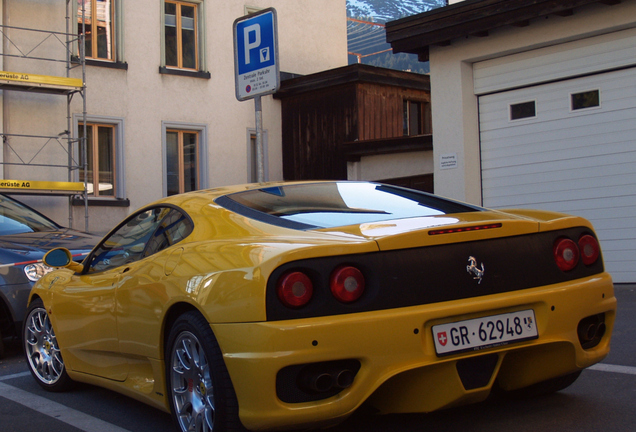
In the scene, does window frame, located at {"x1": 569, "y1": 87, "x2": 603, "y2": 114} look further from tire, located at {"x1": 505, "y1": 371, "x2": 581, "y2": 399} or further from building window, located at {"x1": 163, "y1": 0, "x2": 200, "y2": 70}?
building window, located at {"x1": 163, "y1": 0, "x2": 200, "y2": 70}

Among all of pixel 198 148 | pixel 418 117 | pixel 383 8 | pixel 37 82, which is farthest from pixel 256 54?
pixel 383 8

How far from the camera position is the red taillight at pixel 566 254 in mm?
3506

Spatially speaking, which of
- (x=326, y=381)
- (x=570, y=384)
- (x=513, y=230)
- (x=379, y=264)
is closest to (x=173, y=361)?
(x=326, y=381)

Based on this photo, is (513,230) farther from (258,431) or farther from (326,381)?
(258,431)

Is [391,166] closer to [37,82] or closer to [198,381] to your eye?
[37,82]

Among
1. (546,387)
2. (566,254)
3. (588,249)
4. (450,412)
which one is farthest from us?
(546,387)

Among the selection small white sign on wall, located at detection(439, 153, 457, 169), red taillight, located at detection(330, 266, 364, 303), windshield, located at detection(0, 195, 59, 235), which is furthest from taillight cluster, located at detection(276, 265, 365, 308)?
small white sign on wall, located at detection(439, 153, 457, 169)

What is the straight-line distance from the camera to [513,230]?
3385 mm

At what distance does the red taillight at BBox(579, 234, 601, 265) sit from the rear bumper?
34 cm

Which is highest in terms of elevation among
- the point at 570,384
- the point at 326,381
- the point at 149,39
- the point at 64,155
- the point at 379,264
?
the point at 149,39

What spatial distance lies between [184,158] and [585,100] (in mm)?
10158

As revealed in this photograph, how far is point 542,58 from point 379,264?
8050 mm

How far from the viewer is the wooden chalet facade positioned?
1708 cm

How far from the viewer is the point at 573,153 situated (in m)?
9.95
